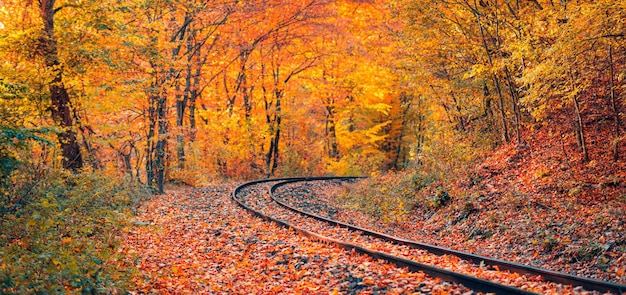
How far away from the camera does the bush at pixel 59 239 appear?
635 centimetres

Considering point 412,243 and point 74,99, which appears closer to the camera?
point 412,243

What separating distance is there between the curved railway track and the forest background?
463cm

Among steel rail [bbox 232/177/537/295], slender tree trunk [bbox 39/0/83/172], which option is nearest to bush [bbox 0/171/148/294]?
slender tree trunk [bbox 39/0/83/172]

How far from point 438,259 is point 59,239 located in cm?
703

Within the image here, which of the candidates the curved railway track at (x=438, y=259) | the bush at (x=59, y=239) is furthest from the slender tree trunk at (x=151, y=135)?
the curved railway track at (x=438, y=259)

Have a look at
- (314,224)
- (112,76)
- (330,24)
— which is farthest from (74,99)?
(330,24)

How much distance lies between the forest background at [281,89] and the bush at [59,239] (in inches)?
4.2

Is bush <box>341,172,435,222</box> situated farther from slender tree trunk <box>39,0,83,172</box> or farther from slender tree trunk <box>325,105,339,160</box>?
slender tree trunk <box>325,105,339,160</box>

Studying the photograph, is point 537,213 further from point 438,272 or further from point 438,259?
point 438,272

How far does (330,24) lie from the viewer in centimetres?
2991

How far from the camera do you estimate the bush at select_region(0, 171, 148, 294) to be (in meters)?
6.35

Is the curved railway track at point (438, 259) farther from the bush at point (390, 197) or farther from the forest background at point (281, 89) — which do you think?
the forest background at point (281, 89)

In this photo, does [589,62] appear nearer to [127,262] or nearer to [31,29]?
[127,262]

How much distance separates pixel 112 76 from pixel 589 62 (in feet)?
50.0
